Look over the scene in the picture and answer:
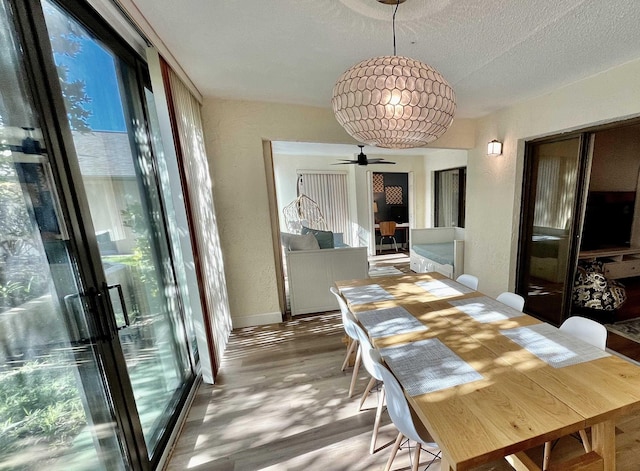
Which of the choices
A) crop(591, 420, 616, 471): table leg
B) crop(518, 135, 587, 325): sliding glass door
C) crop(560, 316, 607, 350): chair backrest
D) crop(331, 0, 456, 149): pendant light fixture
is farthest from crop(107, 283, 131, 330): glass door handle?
crop(518, 135, 587, 325): sliding glass door

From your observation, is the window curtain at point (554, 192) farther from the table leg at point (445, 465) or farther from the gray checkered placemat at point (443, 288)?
the table leg at point (445, 465)

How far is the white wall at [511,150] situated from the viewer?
194cm

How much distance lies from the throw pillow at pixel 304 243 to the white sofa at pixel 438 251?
7.07 ft

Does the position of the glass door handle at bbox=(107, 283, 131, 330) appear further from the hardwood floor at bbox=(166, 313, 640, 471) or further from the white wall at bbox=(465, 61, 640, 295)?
the white wall at bbox=(465, 61, 640, 295)

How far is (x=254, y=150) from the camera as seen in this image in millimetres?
2615

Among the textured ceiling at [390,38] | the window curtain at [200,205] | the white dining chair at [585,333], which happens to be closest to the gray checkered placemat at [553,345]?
the white dining chair at [585,333]

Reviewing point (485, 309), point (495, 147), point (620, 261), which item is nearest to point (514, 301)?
point (485, 309)

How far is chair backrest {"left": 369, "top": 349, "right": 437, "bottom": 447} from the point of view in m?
0.97

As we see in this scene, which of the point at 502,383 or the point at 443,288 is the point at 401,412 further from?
the point at 443,288

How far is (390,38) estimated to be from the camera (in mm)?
1541

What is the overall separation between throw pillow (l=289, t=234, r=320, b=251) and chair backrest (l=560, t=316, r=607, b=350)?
238 cm

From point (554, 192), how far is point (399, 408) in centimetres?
Result: 293

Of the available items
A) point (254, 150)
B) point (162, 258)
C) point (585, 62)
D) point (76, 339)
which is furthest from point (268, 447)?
point (585, 62)

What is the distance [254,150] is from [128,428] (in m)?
2.36
